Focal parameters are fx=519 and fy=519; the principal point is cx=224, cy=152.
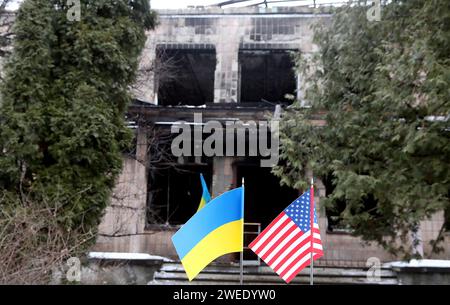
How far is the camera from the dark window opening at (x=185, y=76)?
59.7ft

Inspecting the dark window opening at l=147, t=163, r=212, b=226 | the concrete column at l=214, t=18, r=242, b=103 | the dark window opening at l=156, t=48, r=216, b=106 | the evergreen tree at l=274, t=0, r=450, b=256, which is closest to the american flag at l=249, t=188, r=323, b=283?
the evergreen tree at l=274, t=0, r=450, b=256

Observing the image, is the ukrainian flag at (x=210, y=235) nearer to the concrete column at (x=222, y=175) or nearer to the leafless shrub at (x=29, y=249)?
the leafless shrub at (x=29, y=249)

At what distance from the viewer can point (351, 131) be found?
30.8ft

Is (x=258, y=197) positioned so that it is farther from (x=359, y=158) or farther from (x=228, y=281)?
(x=359, y=158)

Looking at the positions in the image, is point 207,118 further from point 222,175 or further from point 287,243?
point 287,243

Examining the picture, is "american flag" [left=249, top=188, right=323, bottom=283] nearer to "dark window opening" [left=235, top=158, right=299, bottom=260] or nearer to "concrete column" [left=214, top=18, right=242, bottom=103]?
"concrete column" [left=214, top=18, right=242, bottom=103]

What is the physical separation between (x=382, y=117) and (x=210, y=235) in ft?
12.1

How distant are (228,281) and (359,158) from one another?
209 inches

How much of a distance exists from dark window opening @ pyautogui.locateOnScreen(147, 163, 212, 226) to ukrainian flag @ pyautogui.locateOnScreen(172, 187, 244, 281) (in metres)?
9.69

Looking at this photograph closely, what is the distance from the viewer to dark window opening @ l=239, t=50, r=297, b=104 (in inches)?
779

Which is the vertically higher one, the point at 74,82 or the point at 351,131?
the point at 74,82

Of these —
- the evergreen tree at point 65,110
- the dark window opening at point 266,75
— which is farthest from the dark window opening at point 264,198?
the evergreen tree at point 65,110

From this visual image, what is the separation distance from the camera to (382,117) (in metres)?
A: 9.00

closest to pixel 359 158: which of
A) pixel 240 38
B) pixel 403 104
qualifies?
pixel 403 104
